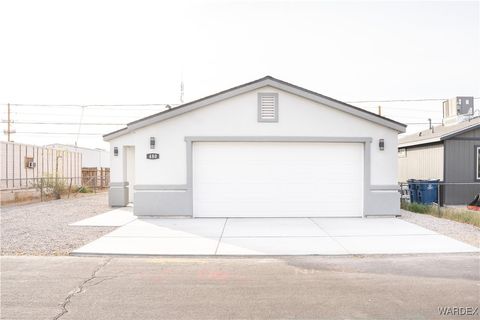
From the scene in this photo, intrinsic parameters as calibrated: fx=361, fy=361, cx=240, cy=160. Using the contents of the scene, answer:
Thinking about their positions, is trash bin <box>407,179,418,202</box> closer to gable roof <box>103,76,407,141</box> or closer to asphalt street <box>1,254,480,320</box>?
gable roof <box>103,76,407,141</box>

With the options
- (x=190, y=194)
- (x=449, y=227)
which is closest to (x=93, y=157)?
(x=190, y=194)

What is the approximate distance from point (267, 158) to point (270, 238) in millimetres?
3694

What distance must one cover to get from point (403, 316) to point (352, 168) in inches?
310

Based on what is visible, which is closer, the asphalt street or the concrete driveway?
the asphalt street

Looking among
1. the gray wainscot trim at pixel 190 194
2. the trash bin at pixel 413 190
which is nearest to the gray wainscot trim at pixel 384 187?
the gray wainscot trim at pixel 190 194

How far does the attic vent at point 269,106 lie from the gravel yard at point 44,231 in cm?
572

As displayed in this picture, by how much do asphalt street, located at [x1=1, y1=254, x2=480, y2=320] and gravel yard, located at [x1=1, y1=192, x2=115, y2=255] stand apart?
0.82 metres

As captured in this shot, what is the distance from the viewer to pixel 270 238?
850cm

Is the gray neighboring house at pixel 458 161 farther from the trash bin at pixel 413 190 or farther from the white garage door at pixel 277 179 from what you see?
the white garage door at pixel 277 179

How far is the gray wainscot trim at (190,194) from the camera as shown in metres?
11.5

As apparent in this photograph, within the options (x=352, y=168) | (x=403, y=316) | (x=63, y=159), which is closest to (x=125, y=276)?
(x=403, y=316)

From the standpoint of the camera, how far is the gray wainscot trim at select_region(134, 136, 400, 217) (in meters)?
11.5

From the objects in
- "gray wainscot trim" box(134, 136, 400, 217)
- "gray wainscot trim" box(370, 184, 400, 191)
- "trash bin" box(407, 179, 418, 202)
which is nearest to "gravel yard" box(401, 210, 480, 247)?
"gray wainscot trim" box(134, 136, 400, 217)

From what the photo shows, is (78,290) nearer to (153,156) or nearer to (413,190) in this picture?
(153,156)
